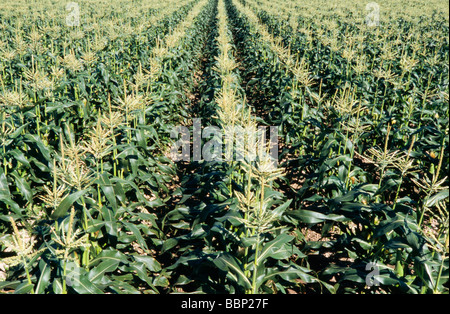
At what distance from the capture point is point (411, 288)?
115 inches

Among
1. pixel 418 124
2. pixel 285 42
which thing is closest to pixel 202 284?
pixel 418 124

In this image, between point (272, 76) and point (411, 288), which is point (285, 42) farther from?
point (411, 288)

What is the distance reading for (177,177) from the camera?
21.1ft
